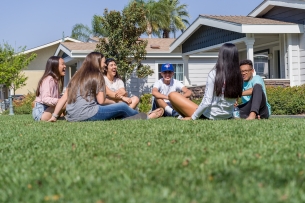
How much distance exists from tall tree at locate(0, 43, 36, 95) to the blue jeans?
22.8 metres

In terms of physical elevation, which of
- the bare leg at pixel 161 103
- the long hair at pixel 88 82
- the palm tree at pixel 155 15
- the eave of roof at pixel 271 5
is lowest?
the bare leg at pixel 161 103

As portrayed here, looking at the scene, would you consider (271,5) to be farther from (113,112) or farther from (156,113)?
(113,112)

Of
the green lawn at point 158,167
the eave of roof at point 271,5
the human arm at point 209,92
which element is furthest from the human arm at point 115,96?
the eave of roof at point 271,5

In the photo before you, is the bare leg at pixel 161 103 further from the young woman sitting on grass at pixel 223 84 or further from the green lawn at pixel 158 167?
the green lawn at pixel 158 167

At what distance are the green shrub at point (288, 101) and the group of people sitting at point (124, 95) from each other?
608 centimetres

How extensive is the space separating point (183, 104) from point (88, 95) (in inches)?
65.6

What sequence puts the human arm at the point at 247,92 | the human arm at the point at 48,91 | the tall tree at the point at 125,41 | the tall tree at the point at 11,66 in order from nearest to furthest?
the human arm at the point at 247,92 → the human arm at the point at 48,91 → the tall tree at the point at 125,41 → the tall tree at the point at 11,66

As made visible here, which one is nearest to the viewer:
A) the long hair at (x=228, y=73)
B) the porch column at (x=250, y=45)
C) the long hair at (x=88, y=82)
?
the long hair at (x=228, y=73)

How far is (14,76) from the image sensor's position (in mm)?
31281

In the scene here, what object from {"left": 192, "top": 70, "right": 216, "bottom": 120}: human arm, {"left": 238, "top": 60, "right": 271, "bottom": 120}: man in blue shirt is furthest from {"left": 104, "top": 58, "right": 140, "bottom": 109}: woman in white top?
{"left": 238, "top": 60, "right": 271, "bottom": 120}: man in blue shirt

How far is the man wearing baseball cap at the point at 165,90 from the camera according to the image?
33.0ft

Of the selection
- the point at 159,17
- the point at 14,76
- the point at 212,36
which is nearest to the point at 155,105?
the point at 212,36

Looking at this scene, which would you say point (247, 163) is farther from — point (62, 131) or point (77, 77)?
point (77, 77)

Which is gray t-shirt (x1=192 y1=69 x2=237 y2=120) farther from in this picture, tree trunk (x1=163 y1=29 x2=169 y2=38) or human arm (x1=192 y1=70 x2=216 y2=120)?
tree trunk (x1=163 y1=29 x2=169 y2=38)
